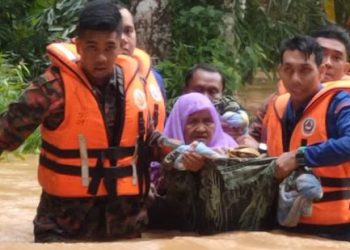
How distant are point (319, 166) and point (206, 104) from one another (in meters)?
0.65

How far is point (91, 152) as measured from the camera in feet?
13.9

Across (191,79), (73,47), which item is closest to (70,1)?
(191,79)

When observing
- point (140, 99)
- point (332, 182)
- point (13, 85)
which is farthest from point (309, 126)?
point (13, 85)

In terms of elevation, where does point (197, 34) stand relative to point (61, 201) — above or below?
above

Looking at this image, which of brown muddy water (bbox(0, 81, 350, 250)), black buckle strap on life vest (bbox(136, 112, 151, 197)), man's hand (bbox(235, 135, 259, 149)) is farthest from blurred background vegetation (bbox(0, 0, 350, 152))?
black buckle strap on life vest (bbox(136, 112, 151, 197))

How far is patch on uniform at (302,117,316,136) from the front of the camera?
456cm

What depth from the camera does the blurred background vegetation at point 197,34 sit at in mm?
9695

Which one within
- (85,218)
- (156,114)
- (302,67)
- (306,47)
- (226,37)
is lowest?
(85,218)

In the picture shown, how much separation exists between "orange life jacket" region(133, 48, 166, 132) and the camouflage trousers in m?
0.49

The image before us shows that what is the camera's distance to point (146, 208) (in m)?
4.61

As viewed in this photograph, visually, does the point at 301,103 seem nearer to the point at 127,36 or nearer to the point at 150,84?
the point at 150,84

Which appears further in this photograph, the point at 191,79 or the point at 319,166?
the point at 191,79

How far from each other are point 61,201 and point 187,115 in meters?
0.80

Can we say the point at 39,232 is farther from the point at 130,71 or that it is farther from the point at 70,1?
the point at 70,1
